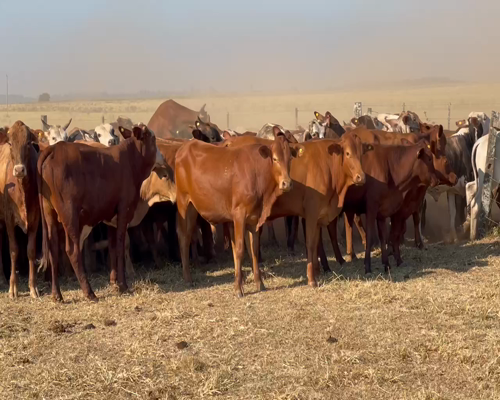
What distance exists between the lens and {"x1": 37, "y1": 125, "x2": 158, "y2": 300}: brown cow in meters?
8.77

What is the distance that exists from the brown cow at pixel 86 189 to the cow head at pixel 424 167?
12.5 ft

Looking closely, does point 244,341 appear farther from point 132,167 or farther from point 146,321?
point 132,167

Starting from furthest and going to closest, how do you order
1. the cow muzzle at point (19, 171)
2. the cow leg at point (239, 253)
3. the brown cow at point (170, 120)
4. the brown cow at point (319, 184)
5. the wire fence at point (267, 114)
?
the wire fence at point (267, 114) < the brown cow at point (170, 120) < the brown cow at point (319, 184) < the cow leg at point (239, 253) < the cow muzzle at point (19, 171)

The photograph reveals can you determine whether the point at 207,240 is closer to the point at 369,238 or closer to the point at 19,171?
the point at 369,238

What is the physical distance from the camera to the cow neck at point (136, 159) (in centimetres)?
970

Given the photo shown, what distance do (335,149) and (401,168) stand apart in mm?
1344

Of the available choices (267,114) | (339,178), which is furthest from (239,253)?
(267,114)

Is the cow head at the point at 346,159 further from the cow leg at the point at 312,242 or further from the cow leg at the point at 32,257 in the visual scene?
the cow leg at the point at 32,257

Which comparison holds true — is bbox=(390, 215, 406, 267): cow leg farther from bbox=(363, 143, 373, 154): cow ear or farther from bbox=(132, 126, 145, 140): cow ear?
bbox=(132, 126, 145, 140): cow ear

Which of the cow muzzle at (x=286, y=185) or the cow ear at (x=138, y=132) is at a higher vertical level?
the cow ear at (x=138, y=132)

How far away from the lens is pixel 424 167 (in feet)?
34.9

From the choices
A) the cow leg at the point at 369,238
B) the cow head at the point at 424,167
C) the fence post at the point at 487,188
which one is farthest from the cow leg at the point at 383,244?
the fence post at the point at 487,188

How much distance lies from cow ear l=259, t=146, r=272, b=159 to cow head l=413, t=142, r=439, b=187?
101 inches

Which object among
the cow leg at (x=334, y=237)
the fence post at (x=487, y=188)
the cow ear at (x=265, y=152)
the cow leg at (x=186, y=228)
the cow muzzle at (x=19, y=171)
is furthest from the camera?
the fence post at (x=487, y=188)
